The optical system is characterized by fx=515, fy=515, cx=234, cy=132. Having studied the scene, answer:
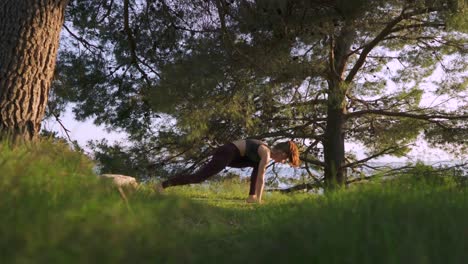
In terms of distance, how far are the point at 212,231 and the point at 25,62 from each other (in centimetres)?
233

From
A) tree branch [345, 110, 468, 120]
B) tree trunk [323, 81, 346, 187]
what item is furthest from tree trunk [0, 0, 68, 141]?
tree branch [345, 110, 468, 120]

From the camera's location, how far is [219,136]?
1059 cm

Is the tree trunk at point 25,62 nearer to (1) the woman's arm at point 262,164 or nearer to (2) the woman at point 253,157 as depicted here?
(2) the woman at point 253,157

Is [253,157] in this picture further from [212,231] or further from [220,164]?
[212,231]

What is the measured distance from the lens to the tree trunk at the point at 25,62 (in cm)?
419

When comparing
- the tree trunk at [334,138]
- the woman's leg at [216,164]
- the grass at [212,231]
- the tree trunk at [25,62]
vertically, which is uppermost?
the tree trunk at [334,138]

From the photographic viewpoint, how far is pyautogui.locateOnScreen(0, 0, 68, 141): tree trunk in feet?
13.7

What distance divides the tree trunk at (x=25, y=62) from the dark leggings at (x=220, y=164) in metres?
2.00

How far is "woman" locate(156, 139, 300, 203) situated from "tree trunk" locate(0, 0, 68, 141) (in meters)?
1.83

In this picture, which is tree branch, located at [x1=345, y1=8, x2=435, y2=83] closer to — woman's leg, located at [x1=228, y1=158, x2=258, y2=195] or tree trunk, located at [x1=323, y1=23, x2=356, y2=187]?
tree trunk, located at [x1=323, y1=23, x2=356, y2=187]

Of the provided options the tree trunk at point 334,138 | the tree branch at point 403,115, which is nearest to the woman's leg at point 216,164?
the tree trunk at point 334,138

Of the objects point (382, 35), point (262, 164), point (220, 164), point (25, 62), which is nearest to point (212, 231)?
point (25, 62)

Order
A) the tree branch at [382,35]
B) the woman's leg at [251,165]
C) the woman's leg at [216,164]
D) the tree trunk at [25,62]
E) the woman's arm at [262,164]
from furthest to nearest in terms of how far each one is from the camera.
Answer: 1. the tree branch at [382,35]
2. the woman's leg at [251,165]
3. the woman's leg at [216,164]
4. the woman's arm at [262,164]
5. the tree trunk at [25,62]

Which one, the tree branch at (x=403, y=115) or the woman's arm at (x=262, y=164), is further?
the tree branch at (x=403, y=115)
